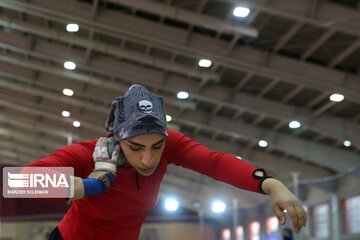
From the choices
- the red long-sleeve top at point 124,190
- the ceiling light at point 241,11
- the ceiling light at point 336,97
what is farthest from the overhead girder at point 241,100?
the red long-sleeve top at point 124,190

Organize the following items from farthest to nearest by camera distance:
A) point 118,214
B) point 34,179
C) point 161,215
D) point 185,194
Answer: point 161,215 < point 185,194 < point 118,214 < point 34,179

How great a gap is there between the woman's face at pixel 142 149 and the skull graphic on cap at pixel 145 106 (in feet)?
0.46

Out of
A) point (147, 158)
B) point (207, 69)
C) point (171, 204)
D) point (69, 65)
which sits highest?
point (69, 65)

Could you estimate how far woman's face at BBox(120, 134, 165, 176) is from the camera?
256 cm

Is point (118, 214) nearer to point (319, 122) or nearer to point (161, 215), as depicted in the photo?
point (319, 122)

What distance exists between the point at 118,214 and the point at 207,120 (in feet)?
58.4

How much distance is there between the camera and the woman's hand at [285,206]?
2.02 m

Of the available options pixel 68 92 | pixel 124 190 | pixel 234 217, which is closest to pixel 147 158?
pixel 124 190

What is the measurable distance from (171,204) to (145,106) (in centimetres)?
3422

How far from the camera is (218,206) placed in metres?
31.0

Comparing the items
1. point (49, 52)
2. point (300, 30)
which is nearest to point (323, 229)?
point (300, 30)

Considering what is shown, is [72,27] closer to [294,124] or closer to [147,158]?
[294,124]

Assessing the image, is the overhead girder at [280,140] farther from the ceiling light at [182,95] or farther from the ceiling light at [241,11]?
the ceiling light at [241,11]

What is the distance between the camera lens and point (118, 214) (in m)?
2.73
